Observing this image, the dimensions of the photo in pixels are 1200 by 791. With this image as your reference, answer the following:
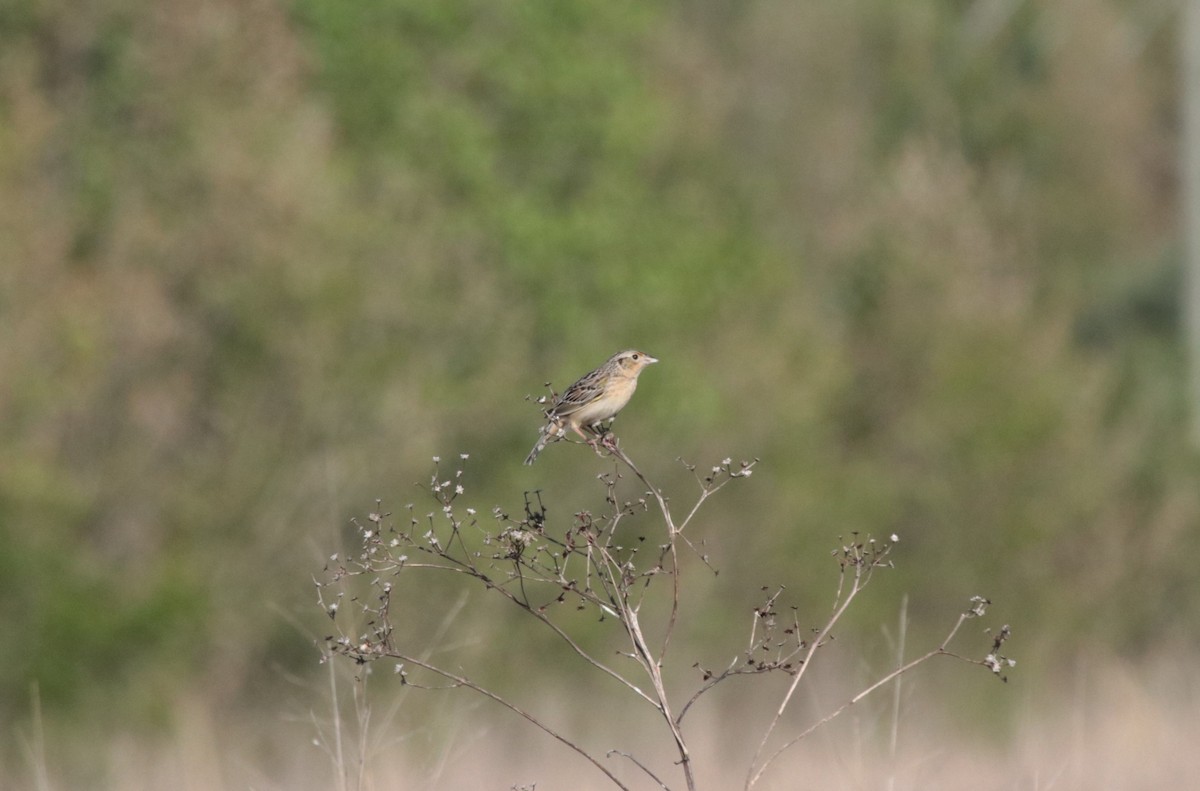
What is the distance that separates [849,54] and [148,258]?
74.4 feet

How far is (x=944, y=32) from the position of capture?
40.7 metres

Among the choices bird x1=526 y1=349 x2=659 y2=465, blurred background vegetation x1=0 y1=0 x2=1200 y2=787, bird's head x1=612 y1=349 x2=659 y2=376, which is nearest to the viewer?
bird x1=526 y1=349 x2=659 y2=465

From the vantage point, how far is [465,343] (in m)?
23.0

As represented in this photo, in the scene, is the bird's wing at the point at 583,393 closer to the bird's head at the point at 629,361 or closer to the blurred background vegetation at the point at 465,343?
the bird's head at the point at 629,361

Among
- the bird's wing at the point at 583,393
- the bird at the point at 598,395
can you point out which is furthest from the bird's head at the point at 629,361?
the bird's wing at the point at 583,393

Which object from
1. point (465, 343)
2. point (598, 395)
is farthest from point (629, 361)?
point (465, 343)

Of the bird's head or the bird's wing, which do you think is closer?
the bird's wing

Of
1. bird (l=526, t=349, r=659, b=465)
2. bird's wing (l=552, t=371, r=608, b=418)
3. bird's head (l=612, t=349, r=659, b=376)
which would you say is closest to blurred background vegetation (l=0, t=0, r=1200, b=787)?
bird's head (l=612, t=349, r=659, b=376)

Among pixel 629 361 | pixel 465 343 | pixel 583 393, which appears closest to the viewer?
pixel 583 393

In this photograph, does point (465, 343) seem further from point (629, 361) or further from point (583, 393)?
point (583, 393)

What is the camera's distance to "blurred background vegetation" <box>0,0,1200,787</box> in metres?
18.7

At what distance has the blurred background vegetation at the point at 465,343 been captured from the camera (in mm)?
18656

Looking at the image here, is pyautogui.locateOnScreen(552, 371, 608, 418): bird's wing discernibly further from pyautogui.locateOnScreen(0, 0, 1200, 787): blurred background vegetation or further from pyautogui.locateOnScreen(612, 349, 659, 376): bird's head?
pyautogui.locateOnScreen(0, 0, 1200, 787): blurred background vegetation

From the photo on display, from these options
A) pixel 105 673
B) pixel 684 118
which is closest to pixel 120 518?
pixel 105 673
